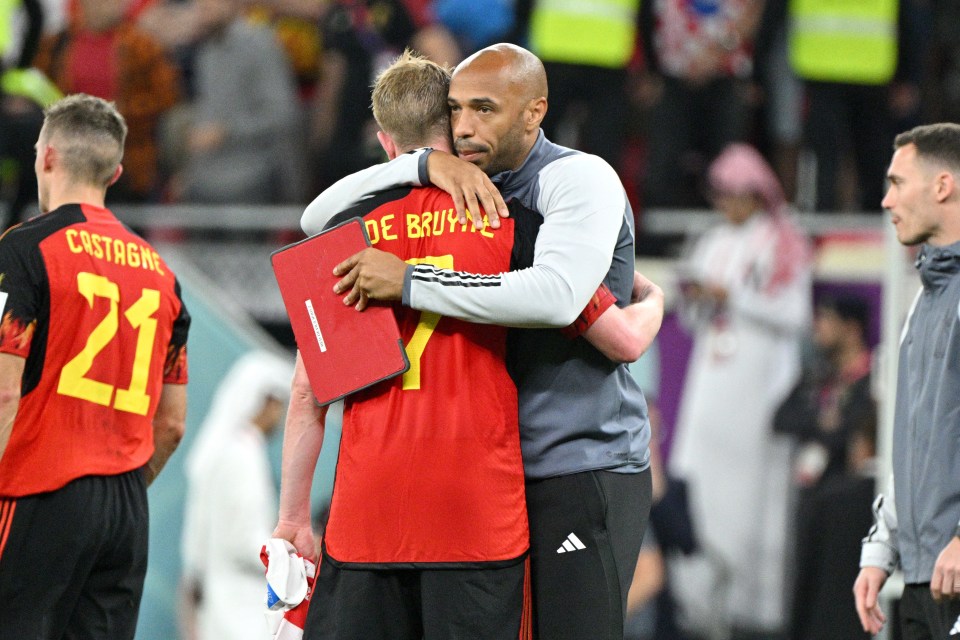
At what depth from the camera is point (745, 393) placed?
1032 centimetres

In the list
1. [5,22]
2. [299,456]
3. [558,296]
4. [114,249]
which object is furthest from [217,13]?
[558,296]

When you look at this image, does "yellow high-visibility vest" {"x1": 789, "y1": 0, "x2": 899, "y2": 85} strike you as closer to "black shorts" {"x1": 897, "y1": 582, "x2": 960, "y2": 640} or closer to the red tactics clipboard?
"black shorts" {"x1": 897, "y1": 582, "x2": 960, "y2": 640}

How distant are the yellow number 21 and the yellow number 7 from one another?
1.35m

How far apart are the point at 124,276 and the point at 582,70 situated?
565cm

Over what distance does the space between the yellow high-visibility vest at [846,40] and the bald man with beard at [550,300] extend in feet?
21.4

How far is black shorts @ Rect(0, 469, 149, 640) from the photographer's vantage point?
4781 millimetres

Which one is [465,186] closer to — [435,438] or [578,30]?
[435,438]

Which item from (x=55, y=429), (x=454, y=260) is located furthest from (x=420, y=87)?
(x=55, y=429)

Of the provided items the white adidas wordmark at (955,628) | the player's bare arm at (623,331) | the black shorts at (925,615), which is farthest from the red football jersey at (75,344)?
the white adidas wordmark at (955,628)

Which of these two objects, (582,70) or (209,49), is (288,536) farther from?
(209,49)

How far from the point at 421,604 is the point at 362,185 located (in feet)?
3.71

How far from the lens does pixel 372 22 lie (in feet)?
35.0

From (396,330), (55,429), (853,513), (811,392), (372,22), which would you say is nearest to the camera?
(396,330)

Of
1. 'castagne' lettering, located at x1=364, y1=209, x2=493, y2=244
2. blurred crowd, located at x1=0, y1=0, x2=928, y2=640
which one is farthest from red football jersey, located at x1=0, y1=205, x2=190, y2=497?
blurred crowd, located at x1=0, y1=0, x2=928, y2=640
